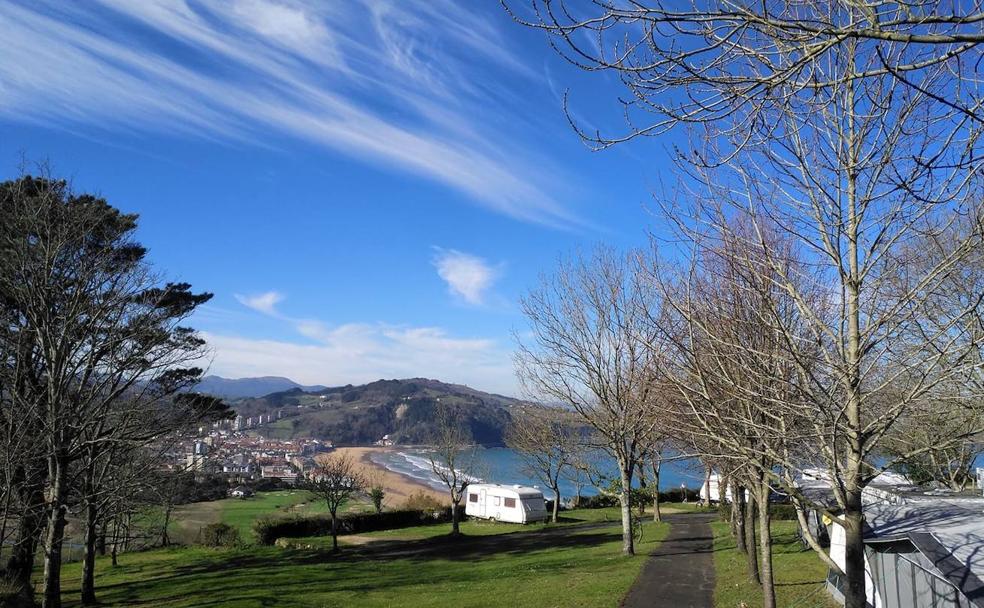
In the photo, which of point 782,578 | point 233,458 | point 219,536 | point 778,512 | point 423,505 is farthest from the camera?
point 423,505

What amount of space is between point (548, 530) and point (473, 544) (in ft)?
17.1

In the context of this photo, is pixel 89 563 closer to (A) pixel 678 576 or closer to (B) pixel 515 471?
(A) pixel 678 576

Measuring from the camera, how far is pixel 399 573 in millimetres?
21125

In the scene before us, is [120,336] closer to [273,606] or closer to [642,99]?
[273,606]

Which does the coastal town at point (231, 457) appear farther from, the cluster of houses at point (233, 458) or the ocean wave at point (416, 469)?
the ocean wave at point (416, 469)

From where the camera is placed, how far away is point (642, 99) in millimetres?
3674

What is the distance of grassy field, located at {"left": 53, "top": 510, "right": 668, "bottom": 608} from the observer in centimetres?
1552

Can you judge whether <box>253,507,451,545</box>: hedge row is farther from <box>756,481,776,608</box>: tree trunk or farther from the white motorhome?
<box>756,481,776,608</box>: tree trunk

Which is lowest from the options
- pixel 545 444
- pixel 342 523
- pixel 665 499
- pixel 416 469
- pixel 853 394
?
pixel 416 469

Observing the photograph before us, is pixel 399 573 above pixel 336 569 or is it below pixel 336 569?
above

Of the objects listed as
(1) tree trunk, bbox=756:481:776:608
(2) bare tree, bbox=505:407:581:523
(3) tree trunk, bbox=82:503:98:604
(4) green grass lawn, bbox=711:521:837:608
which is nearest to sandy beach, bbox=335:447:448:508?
(2) bare tree, bbox=505:407:581:523

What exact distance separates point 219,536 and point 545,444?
59.2 feet

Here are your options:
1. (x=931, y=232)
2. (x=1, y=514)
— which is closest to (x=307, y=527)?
(x=1, y=514)

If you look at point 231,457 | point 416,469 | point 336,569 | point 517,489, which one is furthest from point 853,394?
point 416,469
